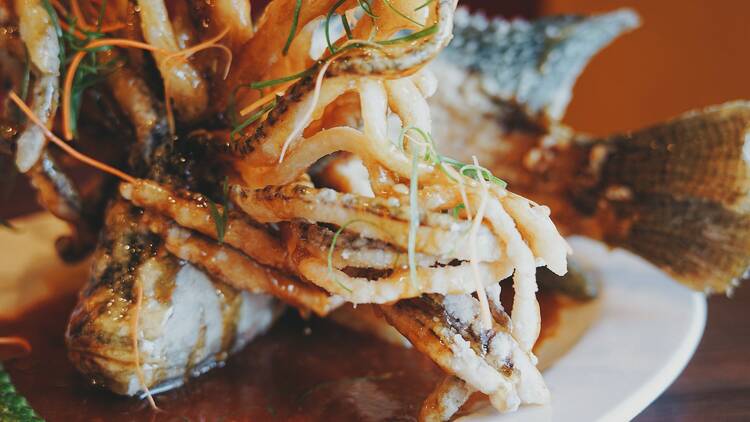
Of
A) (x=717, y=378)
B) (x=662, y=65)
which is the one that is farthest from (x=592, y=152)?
(x=662, y=65)

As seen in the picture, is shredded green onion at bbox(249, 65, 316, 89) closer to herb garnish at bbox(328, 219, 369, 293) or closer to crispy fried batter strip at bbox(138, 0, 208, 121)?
crispy fried batter strip at bbox(138, 0, 208, 121)

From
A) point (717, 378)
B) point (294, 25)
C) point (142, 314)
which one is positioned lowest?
point (717, 378)

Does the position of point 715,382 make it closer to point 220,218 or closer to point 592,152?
point 592,152

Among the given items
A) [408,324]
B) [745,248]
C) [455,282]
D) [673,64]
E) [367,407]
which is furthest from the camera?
[673,64]

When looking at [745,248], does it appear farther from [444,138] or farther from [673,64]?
[673,64]

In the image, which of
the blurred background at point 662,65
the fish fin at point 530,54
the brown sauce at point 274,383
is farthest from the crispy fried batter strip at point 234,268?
the blurred background at point 662,65

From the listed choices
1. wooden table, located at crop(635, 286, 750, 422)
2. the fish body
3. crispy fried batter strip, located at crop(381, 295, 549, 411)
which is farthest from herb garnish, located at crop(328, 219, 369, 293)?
wooden table, located at crop(635, 286, 750, 422)

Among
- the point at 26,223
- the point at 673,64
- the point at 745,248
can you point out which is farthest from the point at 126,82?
the point at 673,64
